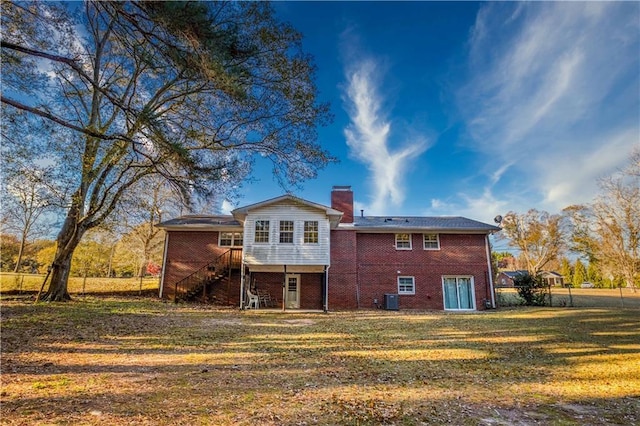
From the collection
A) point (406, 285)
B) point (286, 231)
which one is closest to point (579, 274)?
point (406, 285)

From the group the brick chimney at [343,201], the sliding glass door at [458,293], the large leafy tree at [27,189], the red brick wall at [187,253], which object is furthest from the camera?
the brick chimney at [343,201]

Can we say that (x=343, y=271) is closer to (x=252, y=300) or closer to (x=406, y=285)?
(x=406, y=285)

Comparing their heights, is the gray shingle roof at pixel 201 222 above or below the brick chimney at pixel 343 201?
below

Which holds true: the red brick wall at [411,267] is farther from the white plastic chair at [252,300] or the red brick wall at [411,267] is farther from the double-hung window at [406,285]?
the white plastic chair at [252,300]

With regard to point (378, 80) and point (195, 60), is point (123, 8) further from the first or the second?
point (378, 80)

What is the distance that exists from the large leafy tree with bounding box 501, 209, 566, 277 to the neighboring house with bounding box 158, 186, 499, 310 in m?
23.7

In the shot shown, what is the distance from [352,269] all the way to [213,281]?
7.32 meters

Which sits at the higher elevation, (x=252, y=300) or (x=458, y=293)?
(x=458, y=293)

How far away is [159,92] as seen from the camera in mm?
11383

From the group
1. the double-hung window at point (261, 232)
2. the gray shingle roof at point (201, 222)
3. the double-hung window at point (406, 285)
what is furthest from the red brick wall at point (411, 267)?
the gray shingle roof at point (201, 222)

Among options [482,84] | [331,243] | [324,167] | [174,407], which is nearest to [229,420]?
[174,407]

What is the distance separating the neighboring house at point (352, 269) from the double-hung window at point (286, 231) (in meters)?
1.59

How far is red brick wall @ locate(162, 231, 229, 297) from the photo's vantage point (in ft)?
57.0

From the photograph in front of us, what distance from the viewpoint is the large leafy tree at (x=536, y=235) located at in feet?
124
